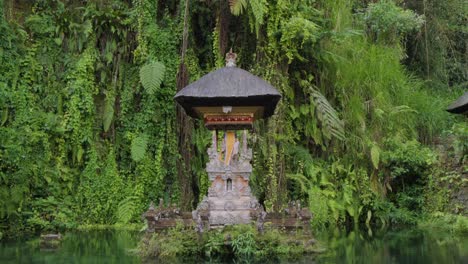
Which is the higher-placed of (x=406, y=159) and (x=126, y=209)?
(x=406, y=159)

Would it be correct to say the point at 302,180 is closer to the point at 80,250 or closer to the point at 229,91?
the point at 229,91

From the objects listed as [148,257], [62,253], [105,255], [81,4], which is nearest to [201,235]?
[148,257]

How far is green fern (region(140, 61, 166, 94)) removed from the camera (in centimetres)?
972

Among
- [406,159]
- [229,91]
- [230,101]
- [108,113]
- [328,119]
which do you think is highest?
[108,113]

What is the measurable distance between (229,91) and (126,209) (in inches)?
156

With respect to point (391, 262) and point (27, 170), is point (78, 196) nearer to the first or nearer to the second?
point (27, 170)

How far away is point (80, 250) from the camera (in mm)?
7500

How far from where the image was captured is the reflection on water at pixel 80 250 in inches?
263

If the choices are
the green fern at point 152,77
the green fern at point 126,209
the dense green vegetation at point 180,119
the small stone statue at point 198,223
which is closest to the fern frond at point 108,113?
the dense green vegetation at point 180,119

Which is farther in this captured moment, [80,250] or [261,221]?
[80,250]

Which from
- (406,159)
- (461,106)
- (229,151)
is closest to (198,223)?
(229,151)

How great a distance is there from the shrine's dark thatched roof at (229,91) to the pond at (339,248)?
205 centimetres

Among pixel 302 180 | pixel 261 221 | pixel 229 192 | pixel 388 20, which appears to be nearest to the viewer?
pixel 261 221

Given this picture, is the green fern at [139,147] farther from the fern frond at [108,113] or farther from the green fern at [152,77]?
the green fern at [152,77]
